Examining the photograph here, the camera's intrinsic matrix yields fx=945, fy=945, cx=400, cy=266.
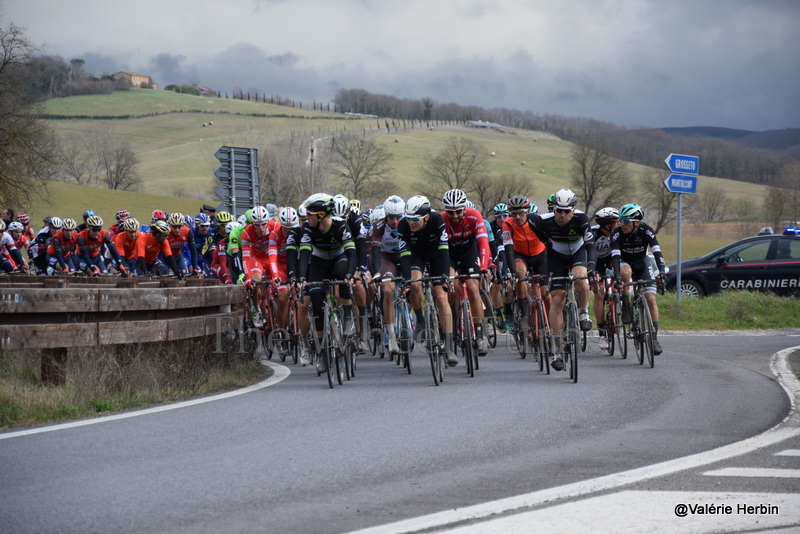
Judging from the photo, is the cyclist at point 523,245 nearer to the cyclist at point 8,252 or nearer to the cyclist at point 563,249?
the cyclist at point 563,249

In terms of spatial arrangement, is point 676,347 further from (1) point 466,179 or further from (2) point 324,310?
(1) point 466,179

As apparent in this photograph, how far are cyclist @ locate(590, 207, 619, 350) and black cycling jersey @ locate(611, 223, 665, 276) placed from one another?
15.6 inches

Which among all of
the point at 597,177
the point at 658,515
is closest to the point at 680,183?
the point at 658,515

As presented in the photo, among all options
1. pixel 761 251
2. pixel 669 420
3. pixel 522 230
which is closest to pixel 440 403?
pixel 669 420

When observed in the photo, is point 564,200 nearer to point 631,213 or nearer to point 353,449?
point 631,213

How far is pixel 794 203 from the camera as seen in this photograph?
10319 centimetres

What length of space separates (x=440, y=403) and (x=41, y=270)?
1651 cm

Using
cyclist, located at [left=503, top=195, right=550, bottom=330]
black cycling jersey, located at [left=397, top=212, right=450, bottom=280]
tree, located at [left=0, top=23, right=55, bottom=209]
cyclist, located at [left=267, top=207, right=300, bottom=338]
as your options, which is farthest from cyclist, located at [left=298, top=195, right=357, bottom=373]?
tree, located at [left=0, top=23, right=55, bottom=209]

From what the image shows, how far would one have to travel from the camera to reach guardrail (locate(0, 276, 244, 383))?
8672 mm

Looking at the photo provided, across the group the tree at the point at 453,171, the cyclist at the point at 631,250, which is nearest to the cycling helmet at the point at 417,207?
the cyclist at the point at 631,250

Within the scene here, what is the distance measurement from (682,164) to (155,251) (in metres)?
11.6

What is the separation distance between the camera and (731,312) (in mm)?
20375

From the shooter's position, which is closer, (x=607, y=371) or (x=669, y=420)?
(x=669, y=420)

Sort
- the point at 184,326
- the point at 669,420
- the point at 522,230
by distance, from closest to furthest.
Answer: the point at 669,420
the point at 184,326
the point at 522,230
